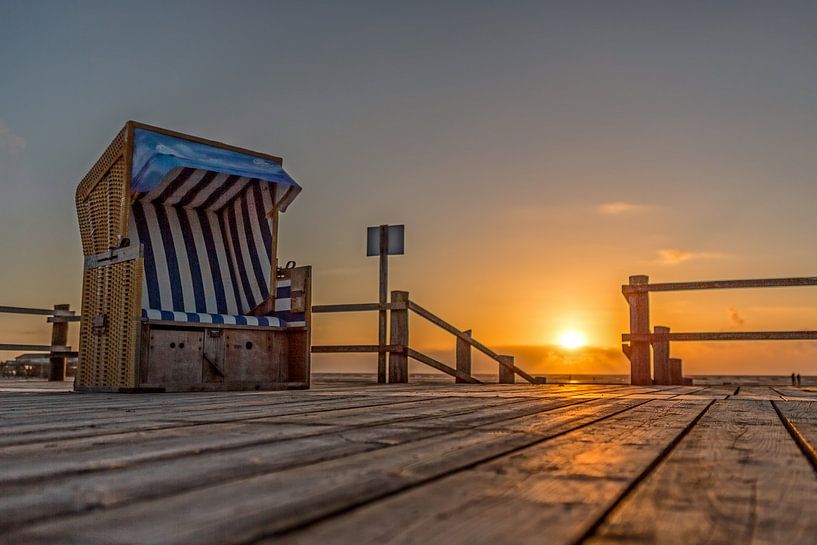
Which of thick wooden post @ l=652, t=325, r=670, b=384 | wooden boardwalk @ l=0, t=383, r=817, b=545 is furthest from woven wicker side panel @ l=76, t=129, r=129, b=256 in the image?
thick wooden post @ l=652, t=325, r=670, b=384

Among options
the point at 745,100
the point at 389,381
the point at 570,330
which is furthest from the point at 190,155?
the point at 570,330

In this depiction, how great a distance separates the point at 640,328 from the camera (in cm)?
787

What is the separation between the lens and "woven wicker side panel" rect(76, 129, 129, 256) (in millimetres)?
5559

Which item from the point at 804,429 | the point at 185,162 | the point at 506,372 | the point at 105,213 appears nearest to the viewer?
the point at 804,429

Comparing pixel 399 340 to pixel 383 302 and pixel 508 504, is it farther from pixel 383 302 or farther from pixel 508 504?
pixel 508 504

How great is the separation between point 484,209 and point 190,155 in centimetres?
809

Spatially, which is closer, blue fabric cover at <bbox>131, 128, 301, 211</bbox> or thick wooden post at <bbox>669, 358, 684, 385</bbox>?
blue fabric cover at <bbox>131, 128, 301, 211</bbox>

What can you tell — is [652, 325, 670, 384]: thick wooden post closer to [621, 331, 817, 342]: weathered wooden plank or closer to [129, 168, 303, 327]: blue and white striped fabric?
[621, 331, 817, 342]: weathered wooden plank

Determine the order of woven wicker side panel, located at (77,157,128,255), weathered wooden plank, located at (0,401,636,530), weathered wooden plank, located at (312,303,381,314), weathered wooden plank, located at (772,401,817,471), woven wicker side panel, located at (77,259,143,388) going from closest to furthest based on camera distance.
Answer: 1. weathered wooden plank, located at (0,401,636,530)
2. weathered wooden plank, located at (772,401,817,471)
3. woven wicker side panel, located at (77,259,143,388)
4. woven wicker side panel, located at (77,157,128,255)
5. weathered wooden plank, located at (312,303,381,314)

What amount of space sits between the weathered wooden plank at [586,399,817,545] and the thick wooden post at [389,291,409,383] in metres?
6.85

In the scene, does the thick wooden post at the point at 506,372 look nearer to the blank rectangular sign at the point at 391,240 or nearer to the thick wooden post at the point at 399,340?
the thick wooden post at the point at 399,340

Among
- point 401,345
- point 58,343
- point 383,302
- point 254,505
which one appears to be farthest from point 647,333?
point 58,343

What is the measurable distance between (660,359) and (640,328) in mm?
414

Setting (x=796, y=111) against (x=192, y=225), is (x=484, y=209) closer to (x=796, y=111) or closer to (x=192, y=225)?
(x=796, y=111)
